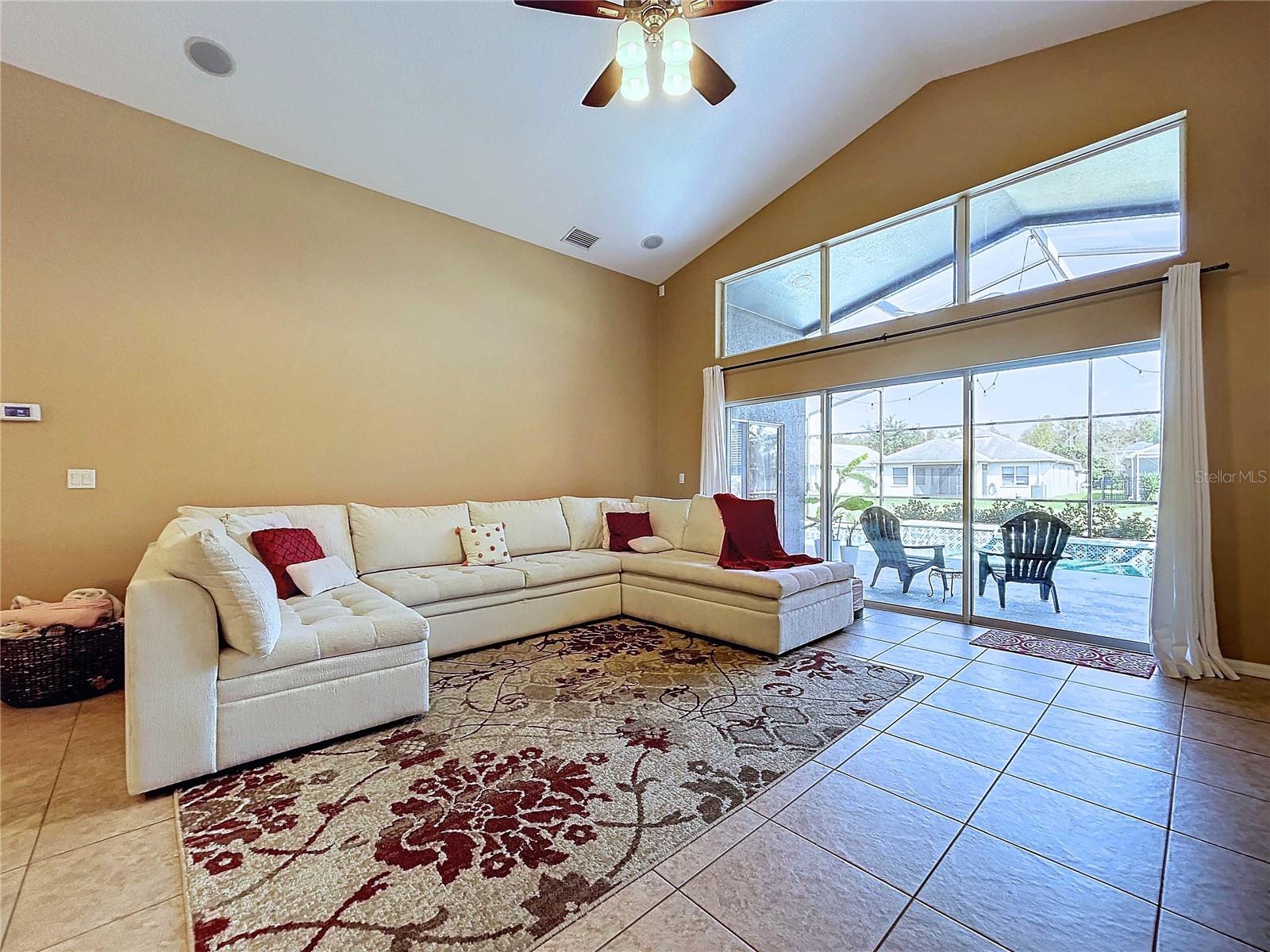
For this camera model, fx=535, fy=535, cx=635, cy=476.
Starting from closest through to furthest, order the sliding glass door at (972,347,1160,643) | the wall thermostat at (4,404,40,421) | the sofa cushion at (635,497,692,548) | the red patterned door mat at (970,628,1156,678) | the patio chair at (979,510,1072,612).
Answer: the wall thermostat at (4,404,40,421), the red patterned door mat at (970,628,1156,678), the sliding glass door at (972,347,1160,643), the patio chair at (979,510,1072,612), the sofa cushion at (635,497,692,548)

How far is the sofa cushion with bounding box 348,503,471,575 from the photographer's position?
3.80 m

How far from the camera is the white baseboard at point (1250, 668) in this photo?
10.0 ft

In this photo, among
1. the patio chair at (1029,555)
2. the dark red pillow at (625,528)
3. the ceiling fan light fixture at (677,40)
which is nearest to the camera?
the ceiling fan light fixture at (677,40)

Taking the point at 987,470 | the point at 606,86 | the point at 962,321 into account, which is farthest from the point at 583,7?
the point at 987,470

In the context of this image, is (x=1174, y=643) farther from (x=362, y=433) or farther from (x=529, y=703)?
(x=362, y=433)

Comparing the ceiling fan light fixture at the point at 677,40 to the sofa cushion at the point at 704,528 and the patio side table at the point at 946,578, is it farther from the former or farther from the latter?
the patio side table at the point at 946,578

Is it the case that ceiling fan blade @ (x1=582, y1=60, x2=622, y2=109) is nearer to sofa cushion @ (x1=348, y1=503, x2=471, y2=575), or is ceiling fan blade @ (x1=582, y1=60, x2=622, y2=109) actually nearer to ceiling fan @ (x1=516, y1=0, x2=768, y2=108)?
ceiling fan @ (x1=516, y1=0, x2=768, y2=108)

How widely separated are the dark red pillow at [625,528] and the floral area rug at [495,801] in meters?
1.79

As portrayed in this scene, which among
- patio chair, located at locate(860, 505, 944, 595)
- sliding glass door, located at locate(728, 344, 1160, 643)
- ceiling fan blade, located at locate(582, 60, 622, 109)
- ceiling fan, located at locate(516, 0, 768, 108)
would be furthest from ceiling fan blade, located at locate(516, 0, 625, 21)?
patio chair, located at locate(860, 505, 944, 595)

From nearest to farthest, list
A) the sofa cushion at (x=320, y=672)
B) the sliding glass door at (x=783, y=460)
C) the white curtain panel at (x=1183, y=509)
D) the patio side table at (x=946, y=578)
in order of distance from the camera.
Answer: the sofa cushion at (x=320, y=672)
the white curtain panel at (x=1183, y=509)
the patio side table at (x=946, y=578)
the sliding glass door at (x=783, y=460)

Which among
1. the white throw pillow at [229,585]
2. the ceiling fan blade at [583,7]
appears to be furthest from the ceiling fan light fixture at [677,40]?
the white throw pillow at [229,585]

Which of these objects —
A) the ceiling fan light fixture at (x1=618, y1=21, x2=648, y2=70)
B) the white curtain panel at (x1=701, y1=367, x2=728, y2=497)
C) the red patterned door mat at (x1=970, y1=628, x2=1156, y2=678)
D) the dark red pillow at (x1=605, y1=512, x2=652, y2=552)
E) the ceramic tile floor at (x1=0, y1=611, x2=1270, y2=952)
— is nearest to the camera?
the ceramic tile floor at (x1=0, y1=611, x2=1270, y2=952)

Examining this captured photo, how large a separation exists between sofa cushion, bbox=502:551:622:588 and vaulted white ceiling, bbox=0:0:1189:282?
313 centimetres

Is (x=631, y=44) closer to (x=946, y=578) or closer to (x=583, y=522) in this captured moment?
(x=583, y=522)
